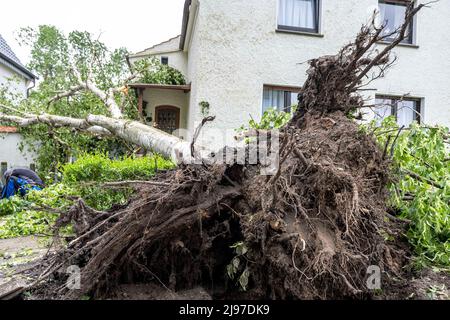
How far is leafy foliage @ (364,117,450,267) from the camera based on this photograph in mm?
2854

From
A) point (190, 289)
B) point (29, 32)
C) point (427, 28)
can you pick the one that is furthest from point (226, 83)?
point (29, 32)

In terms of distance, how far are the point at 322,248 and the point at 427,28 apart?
978 cm

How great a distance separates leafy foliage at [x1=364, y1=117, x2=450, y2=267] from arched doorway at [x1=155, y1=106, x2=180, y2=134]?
9370 mm

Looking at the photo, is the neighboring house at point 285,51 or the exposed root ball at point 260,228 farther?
the neighboring house at point 285,51

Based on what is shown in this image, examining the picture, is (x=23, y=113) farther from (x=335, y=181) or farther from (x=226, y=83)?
(x=335, y=181)

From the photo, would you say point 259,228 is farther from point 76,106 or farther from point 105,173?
point 76,106

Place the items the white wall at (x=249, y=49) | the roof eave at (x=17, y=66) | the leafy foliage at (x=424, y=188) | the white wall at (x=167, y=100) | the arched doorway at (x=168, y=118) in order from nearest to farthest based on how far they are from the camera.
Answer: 1. the leafy foliage at (x=424, y=188)
2. the white wall at (x=249, y=49)
3. the white wall at (x=167, y=100)
4. the arched doorway at (x=168, y=118)
5. the roof eave at (x=17, y=66)

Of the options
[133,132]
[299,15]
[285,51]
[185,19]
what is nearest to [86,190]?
[133,132]

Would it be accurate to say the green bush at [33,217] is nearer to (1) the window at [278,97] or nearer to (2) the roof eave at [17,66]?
(1) the window at [278,97]

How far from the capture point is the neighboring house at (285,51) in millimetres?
8688

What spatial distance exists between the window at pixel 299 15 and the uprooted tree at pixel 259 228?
6374mm

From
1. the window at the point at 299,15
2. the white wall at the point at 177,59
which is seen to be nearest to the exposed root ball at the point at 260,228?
the window at the point at 299,15

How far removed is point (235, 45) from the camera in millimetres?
8758

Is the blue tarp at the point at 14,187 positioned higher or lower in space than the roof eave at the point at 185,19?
lower
